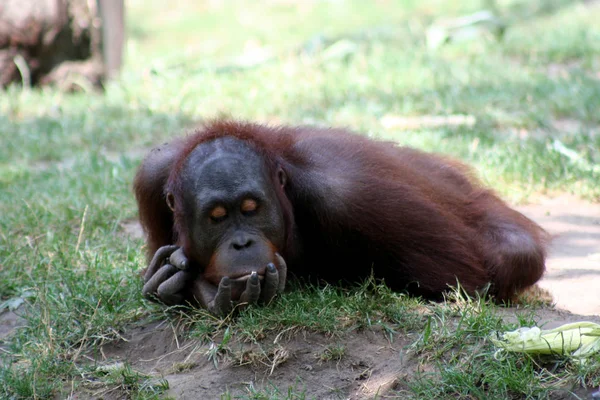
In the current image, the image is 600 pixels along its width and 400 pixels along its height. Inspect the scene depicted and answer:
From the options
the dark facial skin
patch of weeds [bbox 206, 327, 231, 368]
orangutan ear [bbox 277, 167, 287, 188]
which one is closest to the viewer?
patch of weeds [bbox 206, 327, 231, 368]

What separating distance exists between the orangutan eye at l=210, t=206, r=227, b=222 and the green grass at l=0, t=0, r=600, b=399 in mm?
415

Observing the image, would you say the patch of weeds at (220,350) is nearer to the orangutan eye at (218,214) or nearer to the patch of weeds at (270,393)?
the patch of weeds at (270,393)

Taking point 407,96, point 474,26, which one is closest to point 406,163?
point 407,96

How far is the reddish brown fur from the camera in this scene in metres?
3.67

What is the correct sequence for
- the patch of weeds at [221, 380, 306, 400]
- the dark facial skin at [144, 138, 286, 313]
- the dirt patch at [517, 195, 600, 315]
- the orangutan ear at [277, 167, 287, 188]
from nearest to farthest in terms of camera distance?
1. the patch of weeds at [221, 380, 306, 400]
2. the dark facial skin at [144, 138, 286, 313]
3. the orangutan ear at [277, 167, 287, 188]
4. the dirt patch at [517, 195, 600, 315]

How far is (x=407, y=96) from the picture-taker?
24.3 feet

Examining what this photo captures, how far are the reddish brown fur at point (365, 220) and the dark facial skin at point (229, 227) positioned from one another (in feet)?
0.30

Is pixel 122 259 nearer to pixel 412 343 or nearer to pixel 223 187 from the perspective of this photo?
pixel 223 187

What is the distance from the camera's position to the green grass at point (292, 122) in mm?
3340

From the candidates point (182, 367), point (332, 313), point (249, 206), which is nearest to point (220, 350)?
point (182, 367)

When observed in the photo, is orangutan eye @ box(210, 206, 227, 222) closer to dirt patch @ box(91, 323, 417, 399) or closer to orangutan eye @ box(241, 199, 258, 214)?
orangutan eye @ box(241, 199, 258, 214)

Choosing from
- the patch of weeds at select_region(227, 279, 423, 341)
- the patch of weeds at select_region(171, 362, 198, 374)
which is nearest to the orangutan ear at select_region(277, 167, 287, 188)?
the patch of weeds at select_region(227, 279, 423, 341)

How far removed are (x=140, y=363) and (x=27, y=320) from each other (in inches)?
31.1

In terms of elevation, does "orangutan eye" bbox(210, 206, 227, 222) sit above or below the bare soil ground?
above
